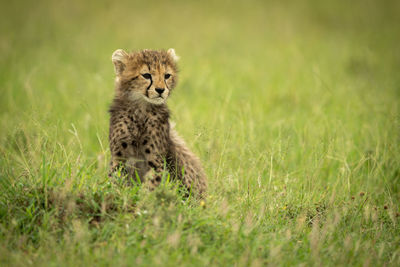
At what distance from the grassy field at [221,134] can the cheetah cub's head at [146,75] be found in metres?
0.54

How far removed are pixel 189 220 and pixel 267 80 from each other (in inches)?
244

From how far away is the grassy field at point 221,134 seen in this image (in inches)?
A: 129

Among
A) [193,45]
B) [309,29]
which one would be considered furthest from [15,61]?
[309,29]

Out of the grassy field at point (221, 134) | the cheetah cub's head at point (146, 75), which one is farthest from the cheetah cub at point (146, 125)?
the grassy field at point (221, 134)

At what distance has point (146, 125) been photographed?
4.02m

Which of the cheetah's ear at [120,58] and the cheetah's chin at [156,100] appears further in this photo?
the cheetah's ear at [120,58]

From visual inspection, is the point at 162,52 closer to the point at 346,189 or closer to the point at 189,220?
the point at 189,220

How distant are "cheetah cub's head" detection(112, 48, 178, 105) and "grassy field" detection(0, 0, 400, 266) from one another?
0.54 m

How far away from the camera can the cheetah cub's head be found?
13.2 ft

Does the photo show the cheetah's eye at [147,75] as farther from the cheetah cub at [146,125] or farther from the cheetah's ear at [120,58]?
the cheetah's ear at [120,58]

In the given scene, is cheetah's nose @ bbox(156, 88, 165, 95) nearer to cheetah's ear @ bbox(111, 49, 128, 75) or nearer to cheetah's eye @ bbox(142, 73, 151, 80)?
cheetah's eye @ bbox(142, 73, 151, 80)

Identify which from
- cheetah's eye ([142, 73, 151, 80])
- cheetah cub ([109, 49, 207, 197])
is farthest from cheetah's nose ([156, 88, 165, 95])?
cheetah's eye ([142, 73, 151, 80])

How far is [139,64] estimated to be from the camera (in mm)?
4086

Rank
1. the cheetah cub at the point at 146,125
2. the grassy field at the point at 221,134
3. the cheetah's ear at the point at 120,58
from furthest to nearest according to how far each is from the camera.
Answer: the cheetah's ear at the point at 120,58, the cheetah cub at the point at 146,125, the grassy field at the point at 221,134
